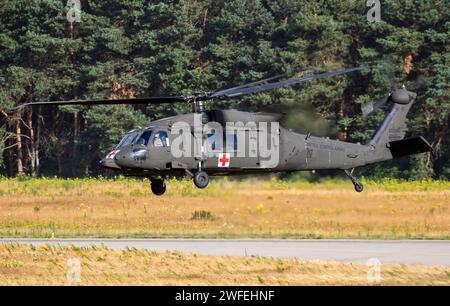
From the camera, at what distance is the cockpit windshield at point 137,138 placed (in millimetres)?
33281

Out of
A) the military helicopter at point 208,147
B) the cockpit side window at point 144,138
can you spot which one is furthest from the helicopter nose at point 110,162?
the cockpit side window at point 144,138

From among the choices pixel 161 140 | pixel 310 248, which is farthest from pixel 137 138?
pixel 310 248

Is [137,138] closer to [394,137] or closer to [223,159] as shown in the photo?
[223,159]

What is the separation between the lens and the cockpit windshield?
1310 inches

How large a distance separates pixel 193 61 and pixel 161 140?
51174 mm

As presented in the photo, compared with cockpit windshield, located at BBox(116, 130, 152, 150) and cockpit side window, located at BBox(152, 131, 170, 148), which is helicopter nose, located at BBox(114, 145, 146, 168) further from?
cockpit side window, located at BBox(152, 131, 170, 148)

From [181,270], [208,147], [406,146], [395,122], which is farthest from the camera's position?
[395,122]

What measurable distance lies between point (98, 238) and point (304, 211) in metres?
9.90

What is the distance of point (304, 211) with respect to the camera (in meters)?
47.4

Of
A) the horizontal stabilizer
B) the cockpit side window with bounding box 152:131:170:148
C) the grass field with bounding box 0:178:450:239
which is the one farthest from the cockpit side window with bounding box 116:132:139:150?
the grass field with bounding box 0:178:450:239

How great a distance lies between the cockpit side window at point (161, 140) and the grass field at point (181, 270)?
3445 mm

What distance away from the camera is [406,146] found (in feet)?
125

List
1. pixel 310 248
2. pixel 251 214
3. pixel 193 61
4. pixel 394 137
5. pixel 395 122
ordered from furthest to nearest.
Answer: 1. pixel 193 61
2. pixel 251 214
3. pixel 395 122
4. pixel 394 137
5. pixel 310 248

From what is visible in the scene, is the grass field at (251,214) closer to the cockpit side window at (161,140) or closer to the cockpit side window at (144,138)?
the cockpit side window at (161,140)
